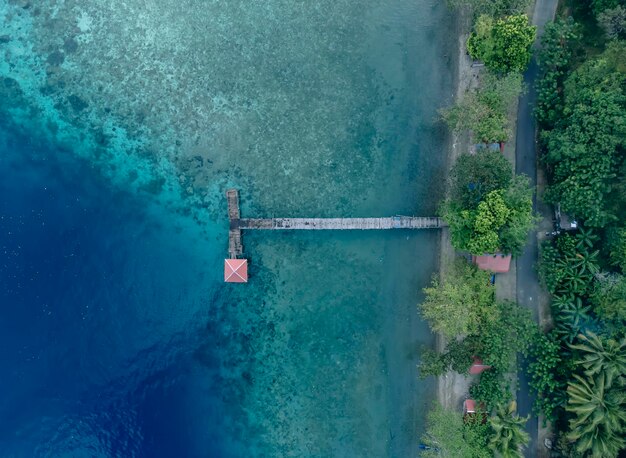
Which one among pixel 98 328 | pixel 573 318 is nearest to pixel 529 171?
pixel 573 318

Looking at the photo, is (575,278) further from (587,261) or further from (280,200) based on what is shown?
(280,200)

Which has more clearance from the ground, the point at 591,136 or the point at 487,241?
the point at 591,136

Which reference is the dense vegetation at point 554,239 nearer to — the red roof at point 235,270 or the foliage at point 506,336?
the foliage at point 506,336

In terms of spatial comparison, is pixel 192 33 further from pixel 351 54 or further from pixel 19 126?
pixel 19 126

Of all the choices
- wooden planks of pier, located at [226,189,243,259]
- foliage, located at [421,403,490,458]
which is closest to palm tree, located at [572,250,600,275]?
foliage, located at [421,403,490,458]

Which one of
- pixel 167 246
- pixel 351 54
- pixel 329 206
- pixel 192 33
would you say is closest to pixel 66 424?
pixel 167 246

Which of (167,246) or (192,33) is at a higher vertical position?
(192,33)
